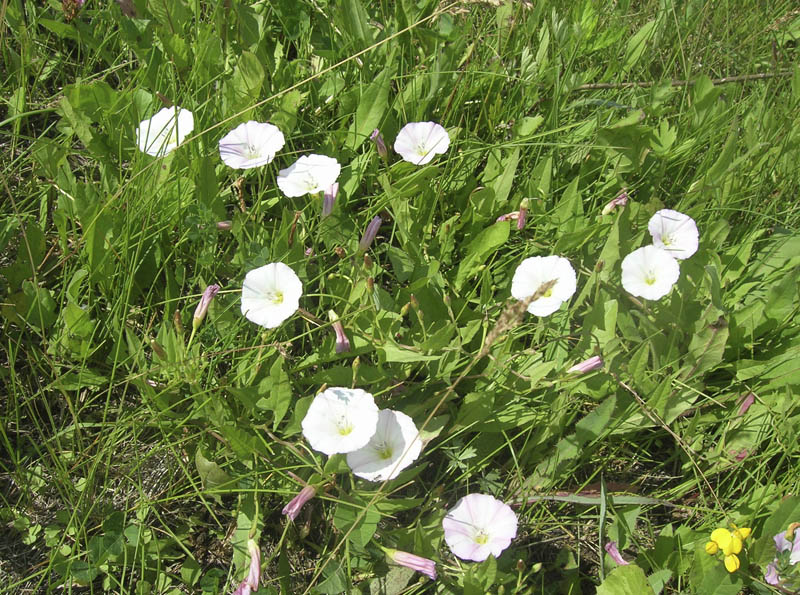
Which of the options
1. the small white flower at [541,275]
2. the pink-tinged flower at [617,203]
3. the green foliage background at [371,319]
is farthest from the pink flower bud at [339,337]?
the pink-tinged flower at [617,203]

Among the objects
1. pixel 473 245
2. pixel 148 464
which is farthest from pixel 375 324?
pixel 148 464

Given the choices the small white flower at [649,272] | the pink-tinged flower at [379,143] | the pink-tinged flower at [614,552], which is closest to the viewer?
the pink-tinged flower at [614,552]

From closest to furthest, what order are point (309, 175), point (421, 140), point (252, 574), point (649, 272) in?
point (252, 574) < point (649, 272) < point (309, 175) < point (421, 140)

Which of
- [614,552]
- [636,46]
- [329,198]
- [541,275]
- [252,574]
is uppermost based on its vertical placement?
[329,198]

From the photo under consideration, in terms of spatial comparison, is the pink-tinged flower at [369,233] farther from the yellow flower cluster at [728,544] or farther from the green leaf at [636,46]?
the green leaf at [636,46]

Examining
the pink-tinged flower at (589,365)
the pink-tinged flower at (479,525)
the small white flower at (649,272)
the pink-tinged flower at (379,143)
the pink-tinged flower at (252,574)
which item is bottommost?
the pink-tinged flower at (479,525)

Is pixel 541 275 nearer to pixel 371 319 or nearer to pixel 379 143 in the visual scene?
pixel 371 319

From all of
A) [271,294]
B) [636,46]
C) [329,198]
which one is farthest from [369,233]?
[636,46]

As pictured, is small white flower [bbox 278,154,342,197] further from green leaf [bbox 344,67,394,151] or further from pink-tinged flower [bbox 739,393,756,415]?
pink-tinged flower [bbox 739,393,756,415]

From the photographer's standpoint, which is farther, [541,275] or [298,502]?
[541,275]
